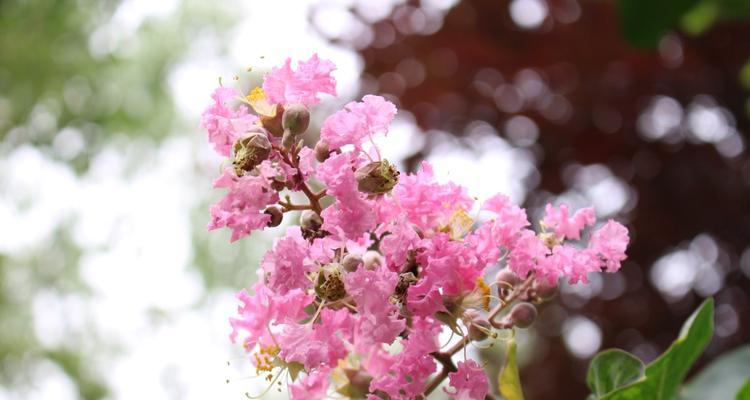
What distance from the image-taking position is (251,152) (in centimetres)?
62

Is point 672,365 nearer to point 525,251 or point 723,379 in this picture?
point 525,251

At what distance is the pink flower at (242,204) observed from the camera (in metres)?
0.62

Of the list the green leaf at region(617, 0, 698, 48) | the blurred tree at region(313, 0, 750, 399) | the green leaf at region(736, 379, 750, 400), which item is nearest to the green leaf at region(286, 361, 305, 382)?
the green leaf at region(736, 379, 750, 400)

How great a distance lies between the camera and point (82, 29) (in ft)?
13.1

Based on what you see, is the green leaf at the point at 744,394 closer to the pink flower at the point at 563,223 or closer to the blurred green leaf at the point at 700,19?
the pink flower at the point at 563,223

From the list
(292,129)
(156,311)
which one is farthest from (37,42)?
(292,129)

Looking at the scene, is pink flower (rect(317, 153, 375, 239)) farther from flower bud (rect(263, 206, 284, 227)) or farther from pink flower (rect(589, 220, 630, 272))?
pink flower (rect(589, 220, 630, 272))

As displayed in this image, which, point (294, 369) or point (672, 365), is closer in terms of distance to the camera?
point (294, 369)

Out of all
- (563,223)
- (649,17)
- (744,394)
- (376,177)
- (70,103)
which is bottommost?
(70,103)

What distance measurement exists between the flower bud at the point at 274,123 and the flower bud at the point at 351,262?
0.12 m

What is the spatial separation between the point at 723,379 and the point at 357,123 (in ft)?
2.66

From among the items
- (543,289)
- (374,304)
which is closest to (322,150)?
(374,304)

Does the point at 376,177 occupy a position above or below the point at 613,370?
above

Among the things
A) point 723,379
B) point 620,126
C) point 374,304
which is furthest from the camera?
point 620,126
